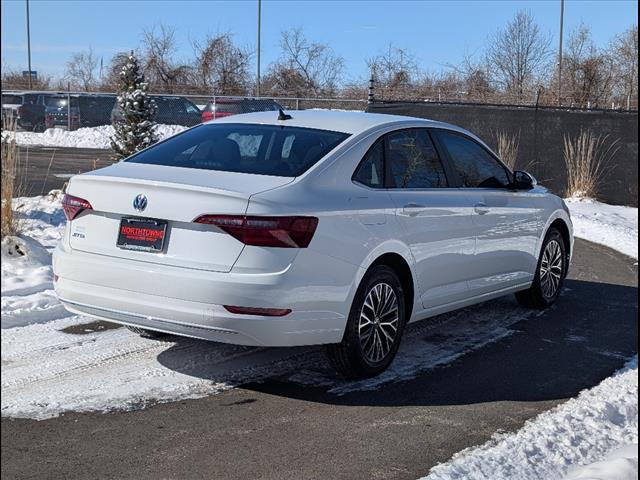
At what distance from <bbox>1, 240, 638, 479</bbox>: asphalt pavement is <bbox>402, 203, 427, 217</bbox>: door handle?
105cm

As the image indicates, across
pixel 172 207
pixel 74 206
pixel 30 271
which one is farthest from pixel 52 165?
pixel 172 207

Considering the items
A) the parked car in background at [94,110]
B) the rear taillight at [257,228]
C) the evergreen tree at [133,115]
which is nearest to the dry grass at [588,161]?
the evergreen tree at [133,115]

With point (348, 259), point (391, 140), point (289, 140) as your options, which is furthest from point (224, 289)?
point (391, 140)

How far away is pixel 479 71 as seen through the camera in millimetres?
25797

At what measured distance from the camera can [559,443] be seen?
14.4 feet

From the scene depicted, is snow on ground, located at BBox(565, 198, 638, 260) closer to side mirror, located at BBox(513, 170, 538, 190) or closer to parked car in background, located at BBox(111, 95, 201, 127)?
side mirror, located at BBox(513, 170, 538, 190)

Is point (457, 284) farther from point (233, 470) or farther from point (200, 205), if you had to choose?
point (233, 470)

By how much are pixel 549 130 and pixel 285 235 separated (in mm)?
13911

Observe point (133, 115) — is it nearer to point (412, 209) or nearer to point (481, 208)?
point (481, 208)

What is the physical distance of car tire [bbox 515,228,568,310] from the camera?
301 inches

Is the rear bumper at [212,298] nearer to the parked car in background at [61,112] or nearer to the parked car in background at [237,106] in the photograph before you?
the parked car in background at [237,106]

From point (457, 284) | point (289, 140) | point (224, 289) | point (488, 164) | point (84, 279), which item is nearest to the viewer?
point (224, 289)

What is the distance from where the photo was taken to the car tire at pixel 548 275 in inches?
301

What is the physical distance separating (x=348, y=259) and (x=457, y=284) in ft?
A: 5.00
